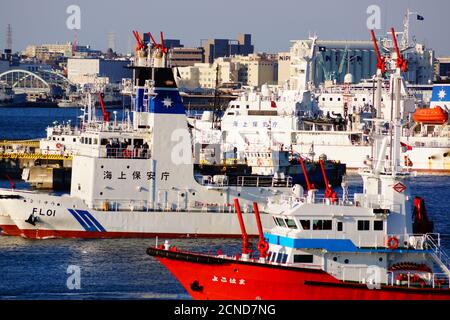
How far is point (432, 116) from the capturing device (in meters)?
93.4

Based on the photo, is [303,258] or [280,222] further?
[280,222]

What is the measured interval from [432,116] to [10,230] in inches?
2036

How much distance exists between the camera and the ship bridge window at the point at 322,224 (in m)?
33.2

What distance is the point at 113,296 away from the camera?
35719 mm

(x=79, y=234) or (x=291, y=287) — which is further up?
(x=79, y=234)

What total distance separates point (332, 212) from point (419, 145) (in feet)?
193

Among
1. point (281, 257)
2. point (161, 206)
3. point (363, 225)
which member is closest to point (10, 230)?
point (161, 206)

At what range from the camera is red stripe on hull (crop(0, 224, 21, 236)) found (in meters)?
47.5

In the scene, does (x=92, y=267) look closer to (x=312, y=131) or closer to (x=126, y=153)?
(x=126, y=153)

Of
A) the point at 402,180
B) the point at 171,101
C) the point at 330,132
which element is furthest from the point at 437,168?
the point at 402,180

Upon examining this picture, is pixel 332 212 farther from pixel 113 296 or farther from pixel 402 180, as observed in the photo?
pixel 113 296

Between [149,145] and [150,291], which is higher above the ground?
[149,145]

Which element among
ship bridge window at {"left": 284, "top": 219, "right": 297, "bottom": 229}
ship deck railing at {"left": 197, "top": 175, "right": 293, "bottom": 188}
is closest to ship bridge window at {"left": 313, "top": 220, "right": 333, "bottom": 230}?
ship bridge window at {"left": 284, "top": 219, "right": 297, "bottom": 229}

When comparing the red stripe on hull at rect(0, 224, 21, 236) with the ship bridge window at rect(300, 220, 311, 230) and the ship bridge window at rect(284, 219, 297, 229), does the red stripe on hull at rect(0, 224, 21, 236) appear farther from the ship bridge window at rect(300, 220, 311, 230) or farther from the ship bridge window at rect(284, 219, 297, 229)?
the ship bridge window at rect(300, 220, 311, 230)
